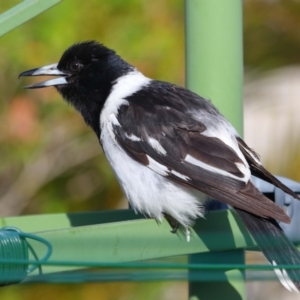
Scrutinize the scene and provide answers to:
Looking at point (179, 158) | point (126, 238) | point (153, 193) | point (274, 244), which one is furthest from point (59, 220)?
point (274, 244)

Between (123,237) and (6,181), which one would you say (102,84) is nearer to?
(6,181)

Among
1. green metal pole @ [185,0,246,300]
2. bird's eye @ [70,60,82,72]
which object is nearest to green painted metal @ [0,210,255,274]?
green metal pole @ [185,0,246,300]

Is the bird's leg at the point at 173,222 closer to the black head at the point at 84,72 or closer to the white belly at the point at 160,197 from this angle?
the white belly at the point at 160,197

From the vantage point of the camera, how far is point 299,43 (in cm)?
537

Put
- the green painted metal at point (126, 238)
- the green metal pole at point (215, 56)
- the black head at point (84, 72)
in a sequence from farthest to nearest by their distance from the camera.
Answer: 1. the black head at point (84, 72)
2. the green metal pole at point (215, 56)
3. the green painted metal at point (126, 238)

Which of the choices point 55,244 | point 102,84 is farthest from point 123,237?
point 102,84

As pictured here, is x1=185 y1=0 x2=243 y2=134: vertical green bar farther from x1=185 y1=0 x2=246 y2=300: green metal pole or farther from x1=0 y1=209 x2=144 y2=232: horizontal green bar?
x1=0 y1=209 x2=144 y2=232: horizontal green bar

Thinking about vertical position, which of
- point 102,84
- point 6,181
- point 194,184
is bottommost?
point 6,181

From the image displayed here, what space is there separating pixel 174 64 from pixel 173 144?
5.21 feet

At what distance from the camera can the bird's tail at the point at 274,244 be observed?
2609 mm

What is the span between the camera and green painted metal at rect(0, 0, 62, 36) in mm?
2895

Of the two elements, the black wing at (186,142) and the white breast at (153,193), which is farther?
the white breast at (153,193)

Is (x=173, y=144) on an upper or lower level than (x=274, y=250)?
upper

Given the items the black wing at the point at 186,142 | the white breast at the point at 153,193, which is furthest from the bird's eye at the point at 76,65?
the white breast at the point at 153,193
